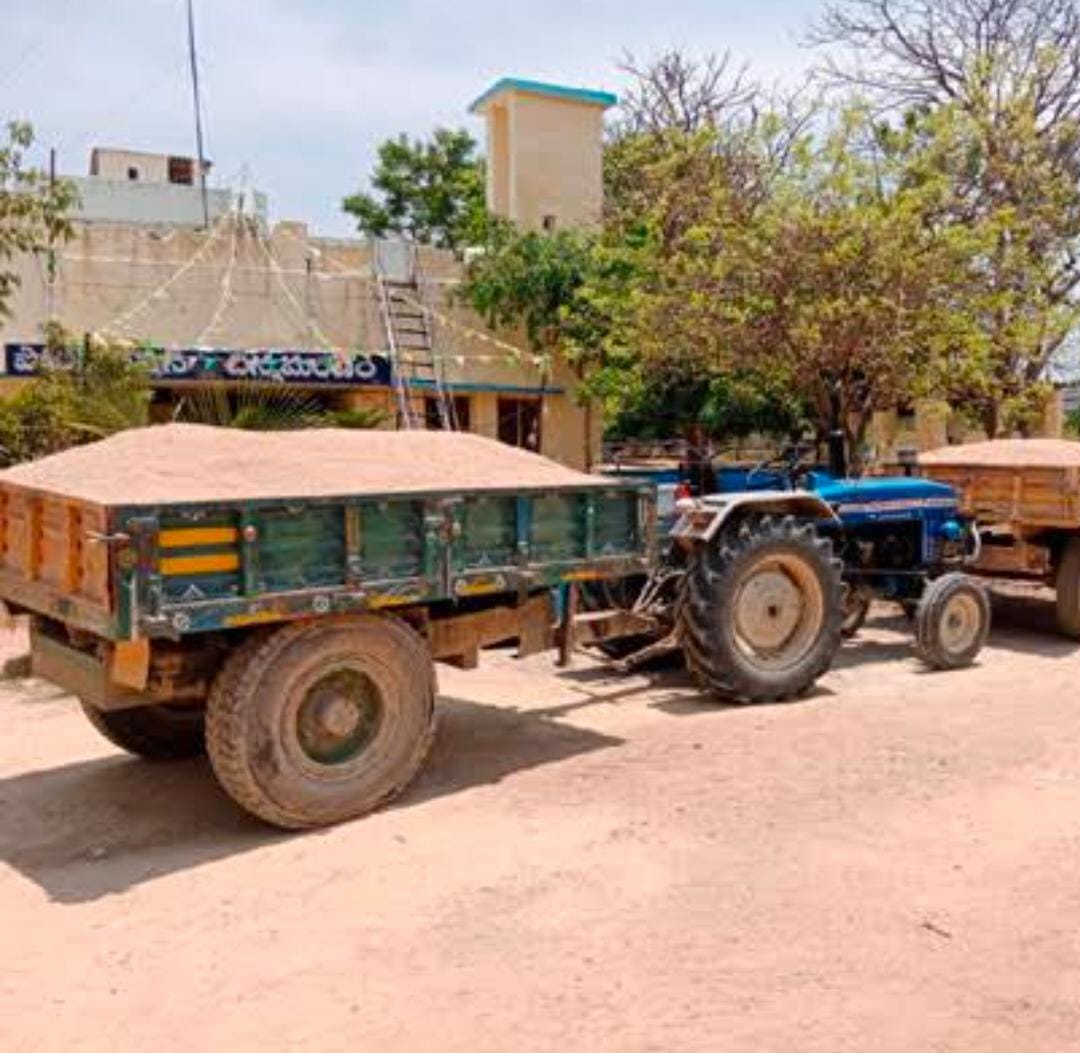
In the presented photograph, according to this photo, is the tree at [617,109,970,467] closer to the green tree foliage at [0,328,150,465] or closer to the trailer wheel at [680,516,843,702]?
the trailer wheel at [680,516,843,702]

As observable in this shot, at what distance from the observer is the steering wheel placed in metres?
9.20

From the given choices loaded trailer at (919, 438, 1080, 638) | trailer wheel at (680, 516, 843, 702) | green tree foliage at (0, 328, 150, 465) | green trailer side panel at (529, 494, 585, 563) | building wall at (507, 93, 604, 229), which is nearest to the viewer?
green trailer side panel at (529, 494, 585, 563)

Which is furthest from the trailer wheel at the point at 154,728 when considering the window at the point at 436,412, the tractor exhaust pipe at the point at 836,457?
the window at the point at 436,412

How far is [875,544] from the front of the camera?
9.71m

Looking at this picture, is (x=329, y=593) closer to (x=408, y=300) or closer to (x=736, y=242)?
(x=736, y=242)

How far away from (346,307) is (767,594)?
34.9 ft

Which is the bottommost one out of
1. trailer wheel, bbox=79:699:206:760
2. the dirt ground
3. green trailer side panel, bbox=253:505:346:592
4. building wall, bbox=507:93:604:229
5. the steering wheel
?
the dirt ground

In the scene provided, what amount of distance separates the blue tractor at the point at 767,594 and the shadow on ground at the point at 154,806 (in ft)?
3.44

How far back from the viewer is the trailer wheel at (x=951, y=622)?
8914 mm

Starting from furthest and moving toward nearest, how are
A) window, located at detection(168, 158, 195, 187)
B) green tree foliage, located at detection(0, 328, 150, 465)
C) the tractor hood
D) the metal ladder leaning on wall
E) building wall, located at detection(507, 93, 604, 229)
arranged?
window, located at detection(168, 158, 195, 187) → building wall, located at detection(507, 93, 604, 229) → the metal ladder leaning on wall → green tree foliage, located at detection(0, 328, 150, 465) → the tractor hood

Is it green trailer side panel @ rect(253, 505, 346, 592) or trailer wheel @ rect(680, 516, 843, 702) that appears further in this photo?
trailer wheel @ rect(680, 516, 843, 702)

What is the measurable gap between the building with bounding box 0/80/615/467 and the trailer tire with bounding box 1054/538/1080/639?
9.03 metres

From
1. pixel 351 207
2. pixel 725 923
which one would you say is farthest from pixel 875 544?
pixel 351 207

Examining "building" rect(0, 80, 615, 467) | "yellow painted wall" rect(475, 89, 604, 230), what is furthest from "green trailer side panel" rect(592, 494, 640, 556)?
"yellow painted wall" rect(475, 89, 604, 230)
